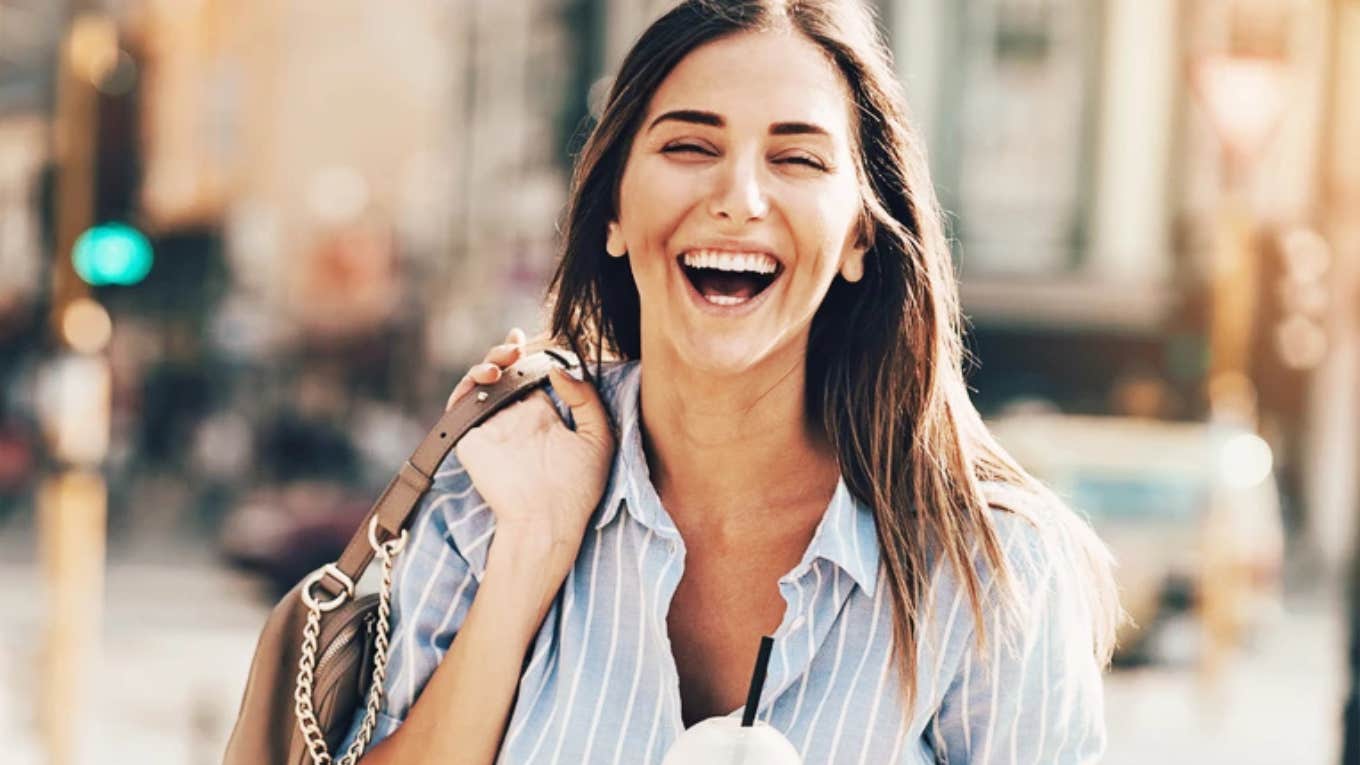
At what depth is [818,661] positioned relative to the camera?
219 centimetres

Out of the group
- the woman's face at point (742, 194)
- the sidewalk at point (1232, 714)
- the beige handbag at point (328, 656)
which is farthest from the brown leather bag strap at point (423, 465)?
the sidewalk at point (1232, 714)

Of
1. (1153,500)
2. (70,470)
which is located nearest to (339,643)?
(70,470)

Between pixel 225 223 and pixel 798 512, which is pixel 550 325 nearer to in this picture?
pixel 798 512

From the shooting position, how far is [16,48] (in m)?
39.0

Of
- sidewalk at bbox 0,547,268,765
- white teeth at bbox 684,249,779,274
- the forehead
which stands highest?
the forehead

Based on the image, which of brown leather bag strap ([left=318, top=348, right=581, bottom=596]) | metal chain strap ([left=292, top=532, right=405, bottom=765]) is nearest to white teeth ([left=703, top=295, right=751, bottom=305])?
brown leather bag strap ([left=318, top=348, right=581, bottom=596])

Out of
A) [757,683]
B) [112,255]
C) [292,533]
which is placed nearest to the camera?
[757,683]

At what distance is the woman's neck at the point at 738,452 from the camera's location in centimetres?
234

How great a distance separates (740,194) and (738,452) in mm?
362

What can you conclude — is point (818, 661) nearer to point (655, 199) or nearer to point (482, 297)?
point (655, 199)

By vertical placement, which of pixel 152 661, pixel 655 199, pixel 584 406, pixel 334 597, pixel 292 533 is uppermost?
pixel 655 199

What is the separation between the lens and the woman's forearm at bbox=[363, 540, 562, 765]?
7.18ft

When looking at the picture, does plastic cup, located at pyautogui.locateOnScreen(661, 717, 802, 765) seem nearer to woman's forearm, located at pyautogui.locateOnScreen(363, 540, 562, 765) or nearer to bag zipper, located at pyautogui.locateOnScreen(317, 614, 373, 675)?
woman's forearm, located at pyautogui.locateOnScreen(363, 540, 562, 765)

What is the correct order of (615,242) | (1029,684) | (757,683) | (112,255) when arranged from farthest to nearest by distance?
(112,255), (615,242), (1029,684), (757,683)
